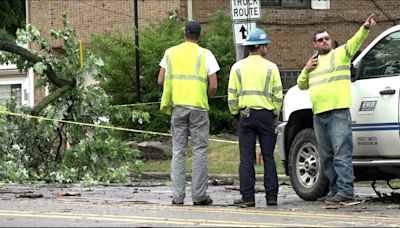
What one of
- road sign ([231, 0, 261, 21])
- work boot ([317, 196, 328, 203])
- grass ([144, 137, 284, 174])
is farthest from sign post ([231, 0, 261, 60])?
work boot ([317, 196, 328, 203])

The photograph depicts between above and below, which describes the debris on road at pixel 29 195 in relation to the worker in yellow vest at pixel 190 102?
below

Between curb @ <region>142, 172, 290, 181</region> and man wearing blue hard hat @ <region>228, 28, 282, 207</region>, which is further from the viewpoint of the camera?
curb @ <region>142, 172, 290, 181</region>

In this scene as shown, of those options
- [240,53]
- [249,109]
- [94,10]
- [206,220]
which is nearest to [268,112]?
[249,109]

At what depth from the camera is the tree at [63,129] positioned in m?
16.3

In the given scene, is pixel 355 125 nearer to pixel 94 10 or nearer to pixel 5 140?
pixel 5 140

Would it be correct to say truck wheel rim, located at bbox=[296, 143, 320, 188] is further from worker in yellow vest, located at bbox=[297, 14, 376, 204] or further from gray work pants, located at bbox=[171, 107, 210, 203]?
gray work pants, located at bbox=[171, 107, 210, 203]

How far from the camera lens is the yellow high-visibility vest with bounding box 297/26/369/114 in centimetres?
1048

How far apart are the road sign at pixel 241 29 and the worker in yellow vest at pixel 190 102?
5.80 metres

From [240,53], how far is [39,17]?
49.0 ft

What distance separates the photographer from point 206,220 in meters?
8.39

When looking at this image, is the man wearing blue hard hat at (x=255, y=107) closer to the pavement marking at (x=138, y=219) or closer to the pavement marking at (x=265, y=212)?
the pavement marking at (x=265, y=212)

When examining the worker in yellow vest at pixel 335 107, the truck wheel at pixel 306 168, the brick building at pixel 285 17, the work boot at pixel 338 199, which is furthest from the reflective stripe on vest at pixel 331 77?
the brick building at pixel 285 17

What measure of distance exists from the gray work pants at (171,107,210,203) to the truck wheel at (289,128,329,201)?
1.50m

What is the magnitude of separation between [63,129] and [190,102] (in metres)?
7.02
